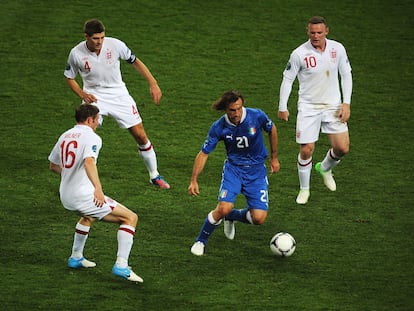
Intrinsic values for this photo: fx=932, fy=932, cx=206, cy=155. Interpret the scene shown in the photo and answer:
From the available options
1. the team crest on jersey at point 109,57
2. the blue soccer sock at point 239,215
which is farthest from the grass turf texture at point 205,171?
the team crest on jersey at point 109,57

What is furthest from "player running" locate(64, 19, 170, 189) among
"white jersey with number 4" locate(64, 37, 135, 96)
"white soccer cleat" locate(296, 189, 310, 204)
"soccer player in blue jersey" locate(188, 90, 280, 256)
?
"white soccer cleat" locate(296, 189, 310, 204)

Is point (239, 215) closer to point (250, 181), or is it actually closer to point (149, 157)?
point (250, 181)

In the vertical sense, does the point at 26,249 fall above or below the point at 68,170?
below

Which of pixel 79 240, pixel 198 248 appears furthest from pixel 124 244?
pixel 198 248

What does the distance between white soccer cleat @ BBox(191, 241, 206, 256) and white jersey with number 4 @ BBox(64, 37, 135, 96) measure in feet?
7.93

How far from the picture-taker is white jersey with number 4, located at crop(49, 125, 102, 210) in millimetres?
8453

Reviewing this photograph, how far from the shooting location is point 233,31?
1630 cm

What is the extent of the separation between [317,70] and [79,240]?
3.44 meters

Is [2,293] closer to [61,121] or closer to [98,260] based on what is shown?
[98,260]

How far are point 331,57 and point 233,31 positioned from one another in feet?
19.4

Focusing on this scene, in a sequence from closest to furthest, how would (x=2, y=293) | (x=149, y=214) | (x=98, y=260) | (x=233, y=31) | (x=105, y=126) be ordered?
(x=2, y=293) → (x=98, y=260) → (x=149, y=214) → (x=105, y=126) → (x=233, y=31)

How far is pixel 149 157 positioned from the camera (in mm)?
11266

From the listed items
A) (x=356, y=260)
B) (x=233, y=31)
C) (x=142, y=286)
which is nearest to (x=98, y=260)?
(x=142, y=286)

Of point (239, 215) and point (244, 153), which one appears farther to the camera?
point (239, 215)
